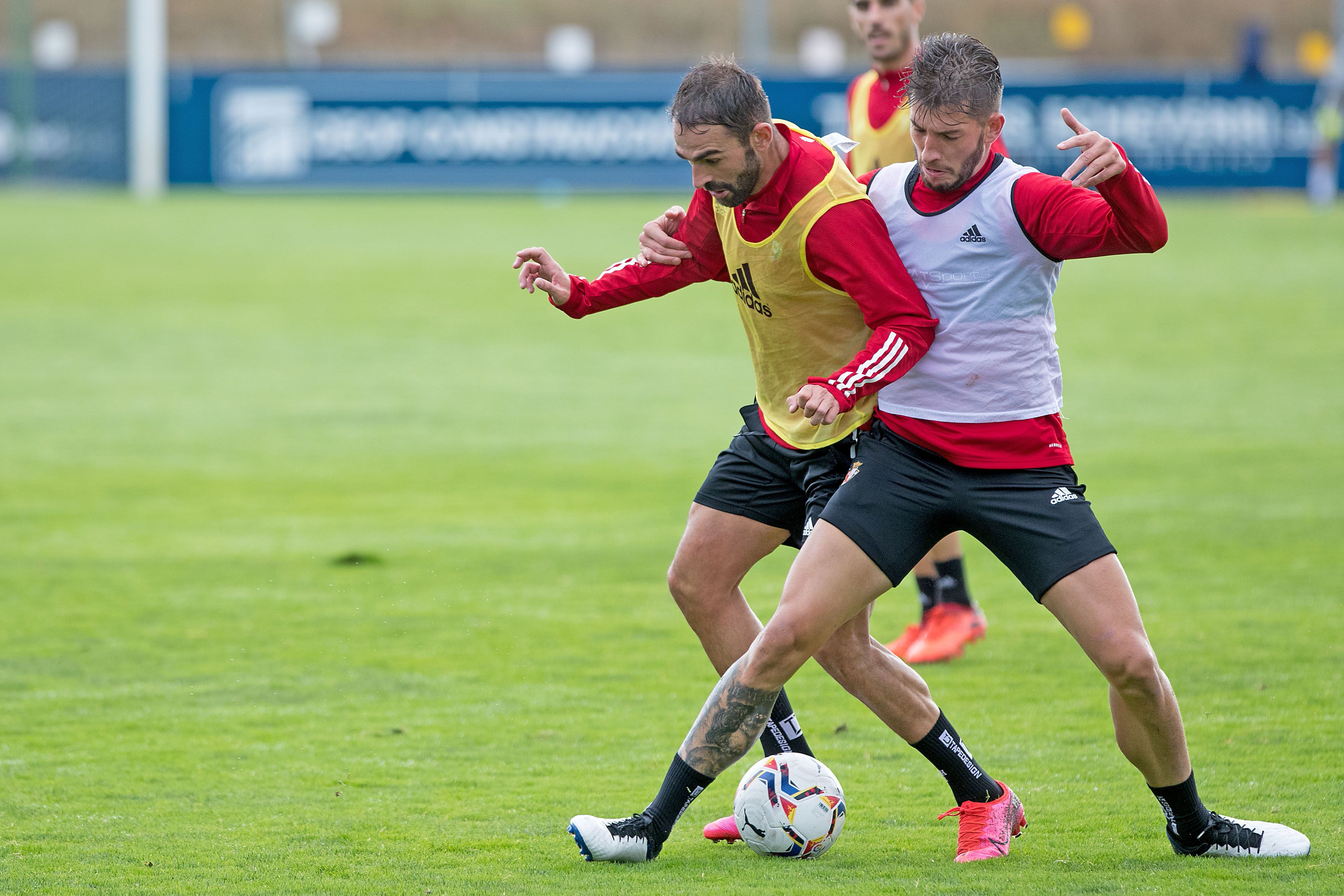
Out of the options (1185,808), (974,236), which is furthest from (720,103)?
(1185,808)

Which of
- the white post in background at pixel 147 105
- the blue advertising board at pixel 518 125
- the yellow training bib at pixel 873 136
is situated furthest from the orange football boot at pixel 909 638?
the white post in background at pixel 147 105

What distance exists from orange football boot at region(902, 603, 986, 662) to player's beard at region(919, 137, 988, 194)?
9.90 feet

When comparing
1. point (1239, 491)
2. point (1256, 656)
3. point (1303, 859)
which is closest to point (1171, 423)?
point (1239, 491)

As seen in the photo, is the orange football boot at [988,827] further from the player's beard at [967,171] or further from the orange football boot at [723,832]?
the player's beard at [967,171]

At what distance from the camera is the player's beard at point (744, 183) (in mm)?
4547

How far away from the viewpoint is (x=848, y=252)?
4500 mm

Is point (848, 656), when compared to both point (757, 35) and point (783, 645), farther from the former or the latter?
point (757, 35)

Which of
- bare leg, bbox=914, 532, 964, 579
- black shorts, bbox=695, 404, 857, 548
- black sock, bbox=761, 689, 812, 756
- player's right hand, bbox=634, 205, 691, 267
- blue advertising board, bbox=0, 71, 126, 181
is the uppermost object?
player's right hand, bbox=634, 205, 691, 267

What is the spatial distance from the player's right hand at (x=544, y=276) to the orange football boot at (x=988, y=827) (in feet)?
6.18

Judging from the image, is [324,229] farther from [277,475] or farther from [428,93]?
[277,475]

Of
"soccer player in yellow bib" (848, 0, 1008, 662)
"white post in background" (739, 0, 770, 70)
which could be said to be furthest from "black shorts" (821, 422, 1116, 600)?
"white post in background" (739, 0, 770, 70)

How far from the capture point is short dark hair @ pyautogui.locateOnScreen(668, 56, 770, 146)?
4.49m

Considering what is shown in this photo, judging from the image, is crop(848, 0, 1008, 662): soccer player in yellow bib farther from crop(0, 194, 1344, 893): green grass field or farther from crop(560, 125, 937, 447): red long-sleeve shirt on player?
crop(560, 125, 937, 447): red long-sleeve shirt on player

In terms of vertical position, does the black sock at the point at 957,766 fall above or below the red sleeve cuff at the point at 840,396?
below
